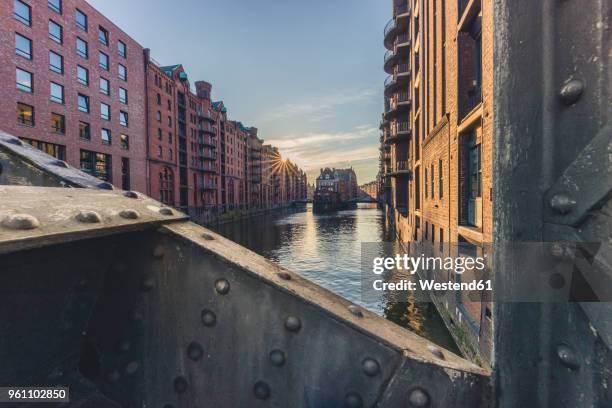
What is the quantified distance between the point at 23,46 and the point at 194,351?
34932 mm

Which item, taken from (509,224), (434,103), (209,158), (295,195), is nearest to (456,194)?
(434,103)

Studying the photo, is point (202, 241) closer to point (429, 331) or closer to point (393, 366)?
point (393, 366)

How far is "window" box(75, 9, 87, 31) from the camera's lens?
93.3 feet

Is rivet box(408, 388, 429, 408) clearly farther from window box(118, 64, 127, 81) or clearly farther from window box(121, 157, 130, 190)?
window box(118, 64, 127, 81)

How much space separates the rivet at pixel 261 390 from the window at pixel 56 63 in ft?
118

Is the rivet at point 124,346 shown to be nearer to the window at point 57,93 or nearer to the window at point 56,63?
the window at point 57,93

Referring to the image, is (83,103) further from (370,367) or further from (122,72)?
(370,367)

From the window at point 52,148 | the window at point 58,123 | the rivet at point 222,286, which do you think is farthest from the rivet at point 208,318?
the window at point 58,123

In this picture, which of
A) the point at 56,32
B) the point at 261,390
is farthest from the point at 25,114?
the point at 261,390

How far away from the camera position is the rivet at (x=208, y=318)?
130 centimetres

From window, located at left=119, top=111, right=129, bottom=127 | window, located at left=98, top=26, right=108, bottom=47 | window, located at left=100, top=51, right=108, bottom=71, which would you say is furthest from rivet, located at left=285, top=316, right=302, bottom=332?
window, located at left=98, top=26, right=108, bottom=47

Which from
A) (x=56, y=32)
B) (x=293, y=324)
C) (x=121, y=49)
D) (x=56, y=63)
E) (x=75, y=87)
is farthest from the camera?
(x=121, y=49)

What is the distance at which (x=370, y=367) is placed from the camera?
113cm

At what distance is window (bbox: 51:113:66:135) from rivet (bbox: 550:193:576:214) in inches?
1359
